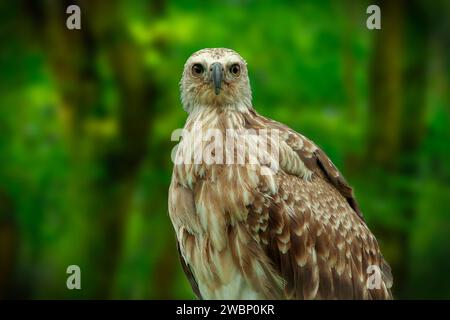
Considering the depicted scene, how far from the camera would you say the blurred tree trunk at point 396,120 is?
1087 cm

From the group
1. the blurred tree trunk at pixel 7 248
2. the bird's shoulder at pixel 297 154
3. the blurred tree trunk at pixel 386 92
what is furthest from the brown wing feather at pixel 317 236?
the blurred tree trunk at pixel 7 248

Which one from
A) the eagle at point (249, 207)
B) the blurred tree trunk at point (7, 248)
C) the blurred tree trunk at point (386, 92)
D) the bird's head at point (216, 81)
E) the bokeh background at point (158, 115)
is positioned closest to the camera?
the eagle at point (249, 207)

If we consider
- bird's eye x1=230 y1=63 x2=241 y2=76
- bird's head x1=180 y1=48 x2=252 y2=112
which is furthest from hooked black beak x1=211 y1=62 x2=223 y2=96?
bird's eye x1=230 y1=63 x2=241 y2=76

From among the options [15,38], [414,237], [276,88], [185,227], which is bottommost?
[414,237]

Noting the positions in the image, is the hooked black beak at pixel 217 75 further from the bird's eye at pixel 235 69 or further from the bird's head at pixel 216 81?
the bird's eye at pixel 235 69

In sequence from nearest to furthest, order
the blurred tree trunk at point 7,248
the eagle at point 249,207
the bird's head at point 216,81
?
the eagle at point 249,207 < the bird's head at point 216,81 < the blurred tree trunk at point 7,248

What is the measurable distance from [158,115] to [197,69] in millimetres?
5709

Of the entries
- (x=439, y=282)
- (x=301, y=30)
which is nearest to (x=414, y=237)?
(x=439, y=282)

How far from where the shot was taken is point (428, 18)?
1201cm

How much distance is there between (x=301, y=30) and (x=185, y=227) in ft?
22.3


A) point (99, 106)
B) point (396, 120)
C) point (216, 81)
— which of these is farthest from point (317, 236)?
point (99, 106)

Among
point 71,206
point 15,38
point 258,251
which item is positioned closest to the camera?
point 258,251

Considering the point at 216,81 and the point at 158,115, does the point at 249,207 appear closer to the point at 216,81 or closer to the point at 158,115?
the point at 216,81
